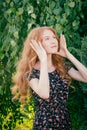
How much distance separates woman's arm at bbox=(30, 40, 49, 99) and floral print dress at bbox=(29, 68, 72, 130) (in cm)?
12

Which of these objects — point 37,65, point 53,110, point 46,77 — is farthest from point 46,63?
point 53,110

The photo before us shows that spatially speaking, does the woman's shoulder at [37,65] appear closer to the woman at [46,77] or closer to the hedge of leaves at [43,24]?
the woman at [46,77]

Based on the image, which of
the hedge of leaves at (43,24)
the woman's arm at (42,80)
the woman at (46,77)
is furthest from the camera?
the hedge of leaves at (43,24)

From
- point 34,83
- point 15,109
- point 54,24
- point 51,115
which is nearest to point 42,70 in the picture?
point 34,83

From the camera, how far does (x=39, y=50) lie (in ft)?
11.0

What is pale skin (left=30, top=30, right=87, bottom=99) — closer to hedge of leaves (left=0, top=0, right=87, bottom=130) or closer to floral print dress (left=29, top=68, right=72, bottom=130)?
floral print dress (left=29, top=68, right=72, bottom=130)

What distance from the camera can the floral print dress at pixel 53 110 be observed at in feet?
11.1

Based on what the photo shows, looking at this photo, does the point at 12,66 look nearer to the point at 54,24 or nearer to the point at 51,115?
the point at 54,24

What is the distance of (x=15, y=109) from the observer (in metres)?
5.28

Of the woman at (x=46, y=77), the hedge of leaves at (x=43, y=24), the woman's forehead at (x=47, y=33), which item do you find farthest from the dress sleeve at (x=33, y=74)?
the hedge of leaves at (x=43, y=24)

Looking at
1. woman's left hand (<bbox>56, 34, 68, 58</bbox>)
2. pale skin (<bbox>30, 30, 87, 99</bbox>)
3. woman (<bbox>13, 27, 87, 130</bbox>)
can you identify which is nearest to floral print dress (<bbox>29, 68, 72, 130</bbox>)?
woman (<bbox>13, 27, 87, 130</bbox>)

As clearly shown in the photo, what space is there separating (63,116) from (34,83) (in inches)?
12.4

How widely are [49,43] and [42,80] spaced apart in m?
0.31

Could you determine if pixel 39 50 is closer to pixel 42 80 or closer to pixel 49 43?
pixel 49 43
